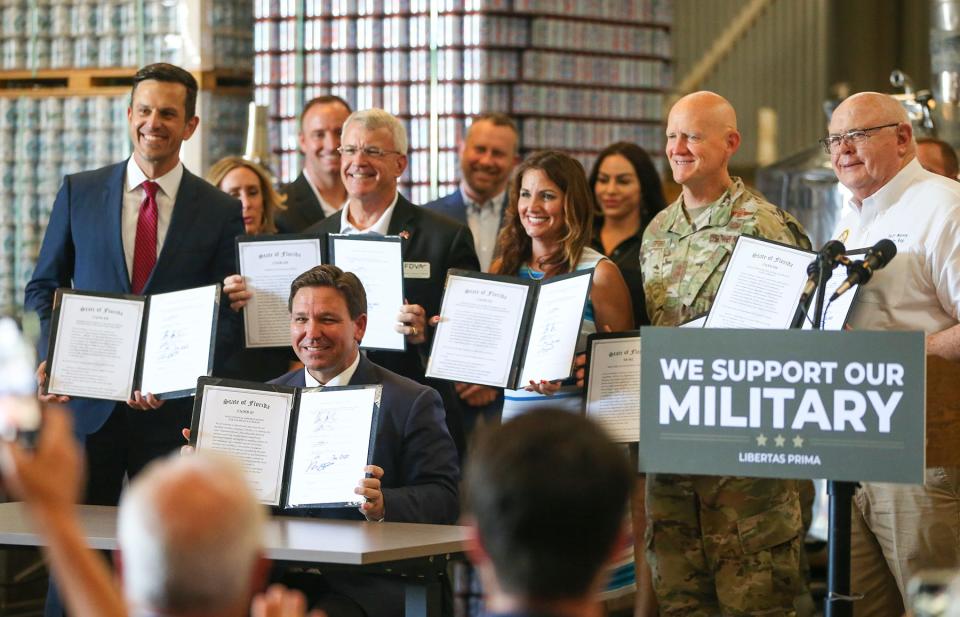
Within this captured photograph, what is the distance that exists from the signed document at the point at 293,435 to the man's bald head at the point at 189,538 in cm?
196

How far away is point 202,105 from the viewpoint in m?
8.56

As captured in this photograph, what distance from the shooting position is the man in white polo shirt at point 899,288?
3369mm

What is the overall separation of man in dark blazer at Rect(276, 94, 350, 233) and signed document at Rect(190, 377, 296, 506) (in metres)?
1.90

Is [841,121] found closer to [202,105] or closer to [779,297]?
[779,297]

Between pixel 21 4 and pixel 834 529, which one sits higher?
pixel 21 4

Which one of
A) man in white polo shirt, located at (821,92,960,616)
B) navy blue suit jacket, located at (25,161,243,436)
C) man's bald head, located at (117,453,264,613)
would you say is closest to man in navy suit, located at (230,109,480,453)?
navy blue suit jacket, located at (25,161,243,436)

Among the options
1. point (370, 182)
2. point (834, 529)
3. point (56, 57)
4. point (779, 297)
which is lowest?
point (834, 529)

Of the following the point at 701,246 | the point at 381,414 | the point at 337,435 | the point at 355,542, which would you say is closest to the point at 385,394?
the point at 381,414

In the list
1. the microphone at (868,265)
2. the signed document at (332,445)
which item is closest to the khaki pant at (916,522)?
the microphone at (868,265)

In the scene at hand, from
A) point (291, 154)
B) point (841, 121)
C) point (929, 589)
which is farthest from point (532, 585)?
point (291, 154)

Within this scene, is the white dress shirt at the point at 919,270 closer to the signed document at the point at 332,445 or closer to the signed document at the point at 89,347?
the signed document at the point at 332,445

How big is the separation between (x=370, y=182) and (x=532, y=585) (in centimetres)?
299

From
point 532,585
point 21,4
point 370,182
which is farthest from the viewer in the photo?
point 21,4

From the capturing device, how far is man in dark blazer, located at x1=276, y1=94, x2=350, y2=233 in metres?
5.45
